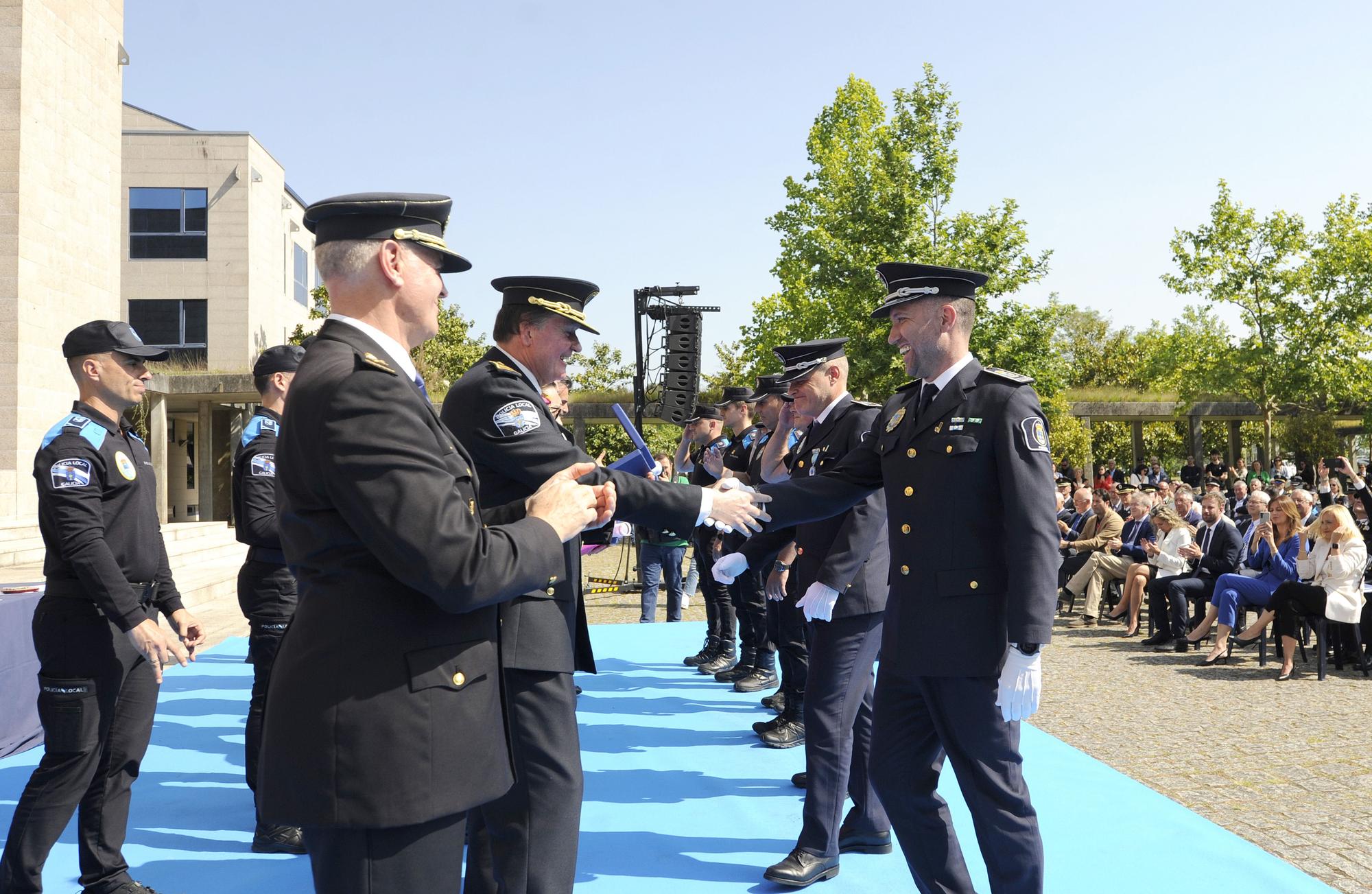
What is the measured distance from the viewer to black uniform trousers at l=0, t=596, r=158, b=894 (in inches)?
139

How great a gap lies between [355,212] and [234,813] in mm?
4137

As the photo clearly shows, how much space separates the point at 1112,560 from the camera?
12695 mm

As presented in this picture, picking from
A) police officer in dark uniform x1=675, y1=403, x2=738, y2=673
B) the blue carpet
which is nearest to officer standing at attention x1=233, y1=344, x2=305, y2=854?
the blue carpet

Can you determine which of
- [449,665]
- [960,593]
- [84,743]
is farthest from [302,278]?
[449,665]

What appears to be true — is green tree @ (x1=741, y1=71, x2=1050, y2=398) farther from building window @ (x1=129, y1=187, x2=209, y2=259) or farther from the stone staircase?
building window @ (x1=129, y1=187, x2=209, y2=259)

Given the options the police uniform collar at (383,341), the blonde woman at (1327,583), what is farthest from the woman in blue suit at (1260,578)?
the police uniform collar at (383,341)

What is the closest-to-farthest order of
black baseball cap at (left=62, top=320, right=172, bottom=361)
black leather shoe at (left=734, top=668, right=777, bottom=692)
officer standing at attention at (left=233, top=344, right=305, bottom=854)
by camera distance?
black baseball cap at (left=62, top=320, right=172, bottom=361)
officer standing at attention at (left=233, top=344, right=305, bottom=854)
black leather shoe at (left=734, top=668, right=777, bottom=692)

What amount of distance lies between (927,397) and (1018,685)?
1.03 metres

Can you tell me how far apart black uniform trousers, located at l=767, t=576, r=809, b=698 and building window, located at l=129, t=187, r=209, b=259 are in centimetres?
3341

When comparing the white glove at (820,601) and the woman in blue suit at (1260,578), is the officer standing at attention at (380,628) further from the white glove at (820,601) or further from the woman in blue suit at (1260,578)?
the woman in blue suit at (1260,578)

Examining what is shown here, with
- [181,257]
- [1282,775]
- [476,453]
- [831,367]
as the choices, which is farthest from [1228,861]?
[181,257]

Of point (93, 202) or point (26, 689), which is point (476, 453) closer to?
point (26, 689)

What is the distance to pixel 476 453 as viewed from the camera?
3.03m

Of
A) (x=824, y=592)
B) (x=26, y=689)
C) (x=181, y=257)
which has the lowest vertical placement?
(x=26, y=689)
